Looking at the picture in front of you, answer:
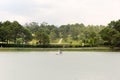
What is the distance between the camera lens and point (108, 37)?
75.4m

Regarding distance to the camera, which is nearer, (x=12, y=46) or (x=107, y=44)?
(x=12, y=46)

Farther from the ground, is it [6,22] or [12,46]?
[6,22]

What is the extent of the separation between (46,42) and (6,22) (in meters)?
11.2

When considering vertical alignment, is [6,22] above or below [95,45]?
above
